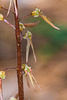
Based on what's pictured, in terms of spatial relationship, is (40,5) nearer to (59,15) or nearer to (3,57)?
(59,15)

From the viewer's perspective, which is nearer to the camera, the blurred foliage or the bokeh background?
the bokeh background

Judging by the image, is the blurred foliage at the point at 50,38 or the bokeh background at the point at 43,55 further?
the blurred foliage at the point at 50,38

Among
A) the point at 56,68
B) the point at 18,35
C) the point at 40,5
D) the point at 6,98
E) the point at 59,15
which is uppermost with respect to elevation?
the point at 40,5

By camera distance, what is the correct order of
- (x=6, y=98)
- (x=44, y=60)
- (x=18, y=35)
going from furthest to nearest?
(x=44, y=60) → (x=6, y=98) → (x=18, y=35)

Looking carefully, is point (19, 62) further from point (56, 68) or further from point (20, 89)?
point (56, 68)

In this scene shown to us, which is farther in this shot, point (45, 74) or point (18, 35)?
point (45, 74)

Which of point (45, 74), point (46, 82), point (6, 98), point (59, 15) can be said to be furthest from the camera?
point (59, 15)

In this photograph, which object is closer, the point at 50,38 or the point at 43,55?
the point at 43,55

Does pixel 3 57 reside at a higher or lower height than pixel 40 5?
lower

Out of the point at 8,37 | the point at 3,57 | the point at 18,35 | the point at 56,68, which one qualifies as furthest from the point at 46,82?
the point at 18,35

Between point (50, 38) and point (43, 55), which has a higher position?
point (50, 38)
